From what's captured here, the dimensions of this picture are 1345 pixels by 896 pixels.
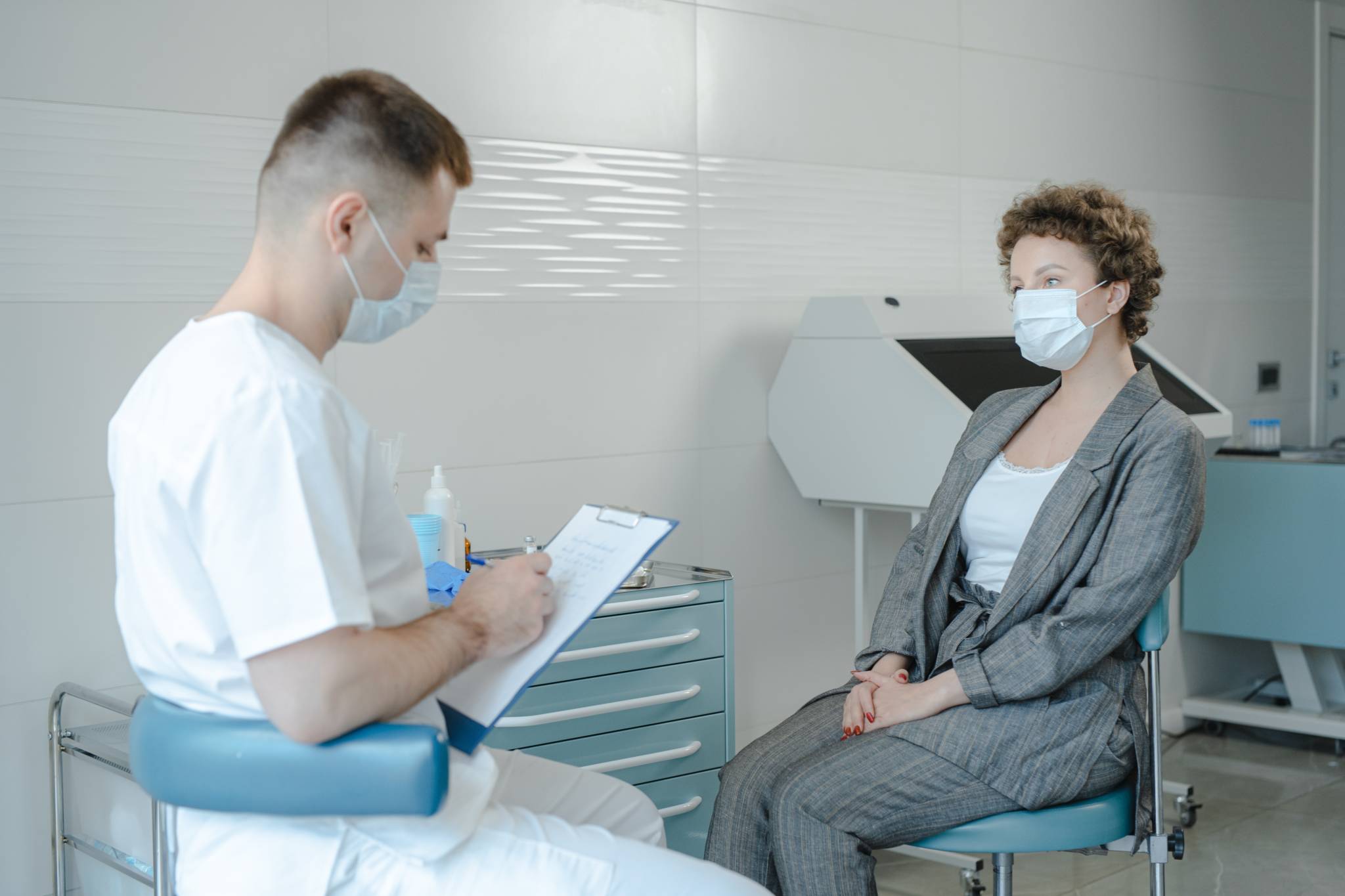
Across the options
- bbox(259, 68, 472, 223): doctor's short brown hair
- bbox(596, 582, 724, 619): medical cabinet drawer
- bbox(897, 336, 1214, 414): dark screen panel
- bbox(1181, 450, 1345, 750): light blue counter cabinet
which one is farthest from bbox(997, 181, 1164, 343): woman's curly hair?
bbox(1181, 450, 1345, 750): light blue counter cabinet

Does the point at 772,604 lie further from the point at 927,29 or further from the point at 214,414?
the point at 214,414

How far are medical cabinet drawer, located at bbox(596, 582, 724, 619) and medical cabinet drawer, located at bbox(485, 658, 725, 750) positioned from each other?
12 centimetres

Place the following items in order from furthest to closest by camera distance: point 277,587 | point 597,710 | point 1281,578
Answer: point 1281,578
point 597,710
point 277,587

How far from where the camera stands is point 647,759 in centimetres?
245

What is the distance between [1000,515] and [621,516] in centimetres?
88

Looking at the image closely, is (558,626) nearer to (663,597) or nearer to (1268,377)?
(663,597)

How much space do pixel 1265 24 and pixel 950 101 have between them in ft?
6.21

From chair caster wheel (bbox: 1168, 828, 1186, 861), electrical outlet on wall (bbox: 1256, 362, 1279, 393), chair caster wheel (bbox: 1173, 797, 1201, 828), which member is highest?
electrical outlet on wall (bbox: 1256, 362, 1279, 393)

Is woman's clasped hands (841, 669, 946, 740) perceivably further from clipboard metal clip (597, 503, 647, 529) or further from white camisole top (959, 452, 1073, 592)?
clipboard metal clip (597, 503, 647, 529)

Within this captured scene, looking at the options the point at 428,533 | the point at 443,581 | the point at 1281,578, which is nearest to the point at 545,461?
the point at 428,533

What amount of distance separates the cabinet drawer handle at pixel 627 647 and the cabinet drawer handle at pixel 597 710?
9 centimetres

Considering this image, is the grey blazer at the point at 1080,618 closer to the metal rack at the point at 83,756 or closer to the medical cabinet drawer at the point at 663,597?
the medical cabinet drawer at the point at 663,597

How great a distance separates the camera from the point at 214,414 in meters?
1.15

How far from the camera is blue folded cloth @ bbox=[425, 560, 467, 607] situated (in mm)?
2104
